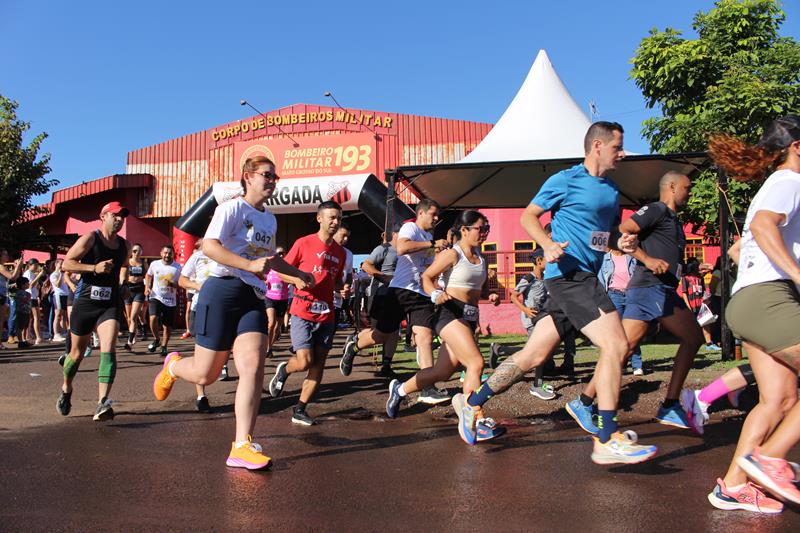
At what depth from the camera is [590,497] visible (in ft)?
11.9

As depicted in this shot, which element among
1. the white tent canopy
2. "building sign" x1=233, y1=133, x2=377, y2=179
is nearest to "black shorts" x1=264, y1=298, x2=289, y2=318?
the white tent canopy

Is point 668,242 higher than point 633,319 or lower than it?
higher

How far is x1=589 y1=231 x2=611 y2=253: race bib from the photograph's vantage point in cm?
446

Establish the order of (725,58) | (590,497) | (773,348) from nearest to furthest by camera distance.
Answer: (773,348)
(590,497)
(725,58)

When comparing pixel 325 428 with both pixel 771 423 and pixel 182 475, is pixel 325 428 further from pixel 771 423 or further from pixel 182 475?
pixel 771 423

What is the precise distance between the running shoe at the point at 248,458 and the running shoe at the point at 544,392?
10.9 feet

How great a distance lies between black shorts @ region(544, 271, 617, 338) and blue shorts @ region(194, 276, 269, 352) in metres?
1.87

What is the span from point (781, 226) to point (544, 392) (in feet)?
12.5

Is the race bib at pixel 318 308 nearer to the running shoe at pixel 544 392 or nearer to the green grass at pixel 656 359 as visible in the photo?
the running shoe at pixel 544 392

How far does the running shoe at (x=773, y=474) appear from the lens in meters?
3.11

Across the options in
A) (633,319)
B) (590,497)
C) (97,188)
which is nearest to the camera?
(590,497)

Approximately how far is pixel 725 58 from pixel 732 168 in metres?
12.6

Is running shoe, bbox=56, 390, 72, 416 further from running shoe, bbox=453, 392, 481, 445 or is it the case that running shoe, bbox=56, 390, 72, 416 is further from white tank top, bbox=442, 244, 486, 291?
running shoe, bbox=453, 392, 481, 445

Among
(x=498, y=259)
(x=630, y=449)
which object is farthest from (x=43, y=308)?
(x=630, y=449)
